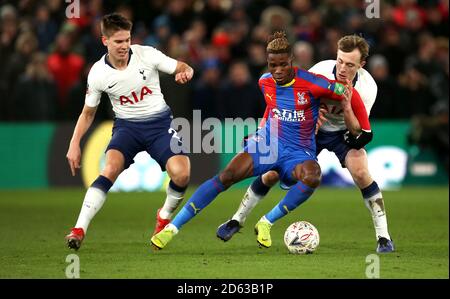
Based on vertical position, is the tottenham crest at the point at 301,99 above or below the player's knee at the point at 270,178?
above

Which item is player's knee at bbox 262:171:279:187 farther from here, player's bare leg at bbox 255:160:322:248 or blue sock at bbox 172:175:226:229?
blue sock at bbox 172:175:226:229

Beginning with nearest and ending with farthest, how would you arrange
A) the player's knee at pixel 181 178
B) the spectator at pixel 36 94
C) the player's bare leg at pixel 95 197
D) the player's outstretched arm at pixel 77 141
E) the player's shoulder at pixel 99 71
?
the player's bare leg at pixel 95 197, the player's outstretched arm at pixel 77 141, the player's shoulder at pixel 99 71, the player's knee at pixel 181 178, the spectator at pixel 36 94

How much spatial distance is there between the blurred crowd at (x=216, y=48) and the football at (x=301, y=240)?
7.37 meters

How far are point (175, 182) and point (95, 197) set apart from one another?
2.90 feet

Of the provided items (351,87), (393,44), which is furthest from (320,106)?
(393,44)

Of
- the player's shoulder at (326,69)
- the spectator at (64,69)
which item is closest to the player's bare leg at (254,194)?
the player's shoulder at (326,69)

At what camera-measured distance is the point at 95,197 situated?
9633 mm

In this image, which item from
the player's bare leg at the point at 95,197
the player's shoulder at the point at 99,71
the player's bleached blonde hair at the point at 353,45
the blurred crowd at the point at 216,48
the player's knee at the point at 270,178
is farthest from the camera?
the blurred crowd at the point at 216,48

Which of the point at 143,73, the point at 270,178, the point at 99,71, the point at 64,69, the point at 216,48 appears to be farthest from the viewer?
the point at 216,48

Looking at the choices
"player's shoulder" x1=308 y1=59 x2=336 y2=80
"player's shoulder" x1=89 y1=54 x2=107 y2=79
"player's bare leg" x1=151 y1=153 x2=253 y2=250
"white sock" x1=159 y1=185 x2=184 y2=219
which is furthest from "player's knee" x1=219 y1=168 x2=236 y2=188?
"player's shoulder" x1=89 y1=54 x2=107 y2=79

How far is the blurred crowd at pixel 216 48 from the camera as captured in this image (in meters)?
17.3

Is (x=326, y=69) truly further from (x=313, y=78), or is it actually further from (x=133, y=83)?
(x=133, y=83)

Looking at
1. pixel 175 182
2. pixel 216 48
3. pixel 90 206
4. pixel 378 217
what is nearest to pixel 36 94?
pixel 216 48

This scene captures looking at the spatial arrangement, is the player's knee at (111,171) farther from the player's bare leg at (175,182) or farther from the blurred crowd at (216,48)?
the blurred crowd at (216,48)
